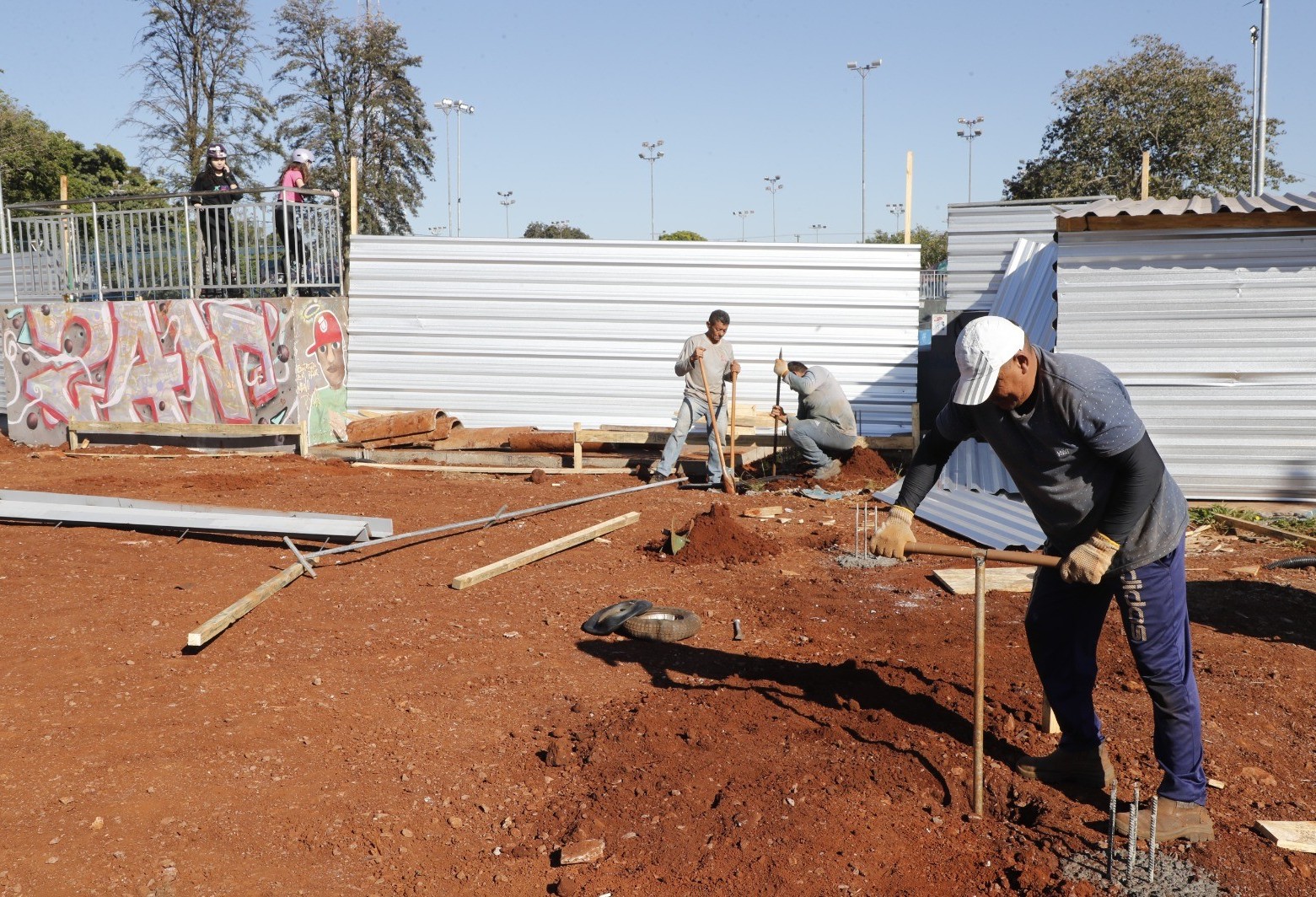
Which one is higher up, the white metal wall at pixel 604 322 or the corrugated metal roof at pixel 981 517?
the white metal wall at pixel 604 322

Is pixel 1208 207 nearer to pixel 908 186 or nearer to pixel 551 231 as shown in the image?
pixel 908 186

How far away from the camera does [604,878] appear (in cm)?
381

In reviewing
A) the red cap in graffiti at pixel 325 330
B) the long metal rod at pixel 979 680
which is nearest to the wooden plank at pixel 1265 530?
the long metal rod at pixel 979 680

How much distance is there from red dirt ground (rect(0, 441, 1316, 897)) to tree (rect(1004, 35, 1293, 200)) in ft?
75.7

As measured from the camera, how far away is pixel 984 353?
3670 mm

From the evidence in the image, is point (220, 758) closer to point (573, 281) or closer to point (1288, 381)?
point (1288, 381)

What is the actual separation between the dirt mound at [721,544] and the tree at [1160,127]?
23.2m

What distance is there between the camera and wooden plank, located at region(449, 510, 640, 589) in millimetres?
7555

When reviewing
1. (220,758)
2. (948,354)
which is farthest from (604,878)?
(948,354)

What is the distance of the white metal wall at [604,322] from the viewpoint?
1441cm

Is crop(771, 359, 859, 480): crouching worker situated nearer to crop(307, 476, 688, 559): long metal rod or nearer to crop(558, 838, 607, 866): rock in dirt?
crop(307, 476, 688, 559): long metal rod

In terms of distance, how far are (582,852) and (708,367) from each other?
8.42m

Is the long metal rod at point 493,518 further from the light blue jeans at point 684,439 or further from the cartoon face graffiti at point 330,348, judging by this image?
the cartoon face graffiti at point 330,348

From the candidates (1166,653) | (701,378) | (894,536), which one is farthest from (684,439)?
(1166,653)
